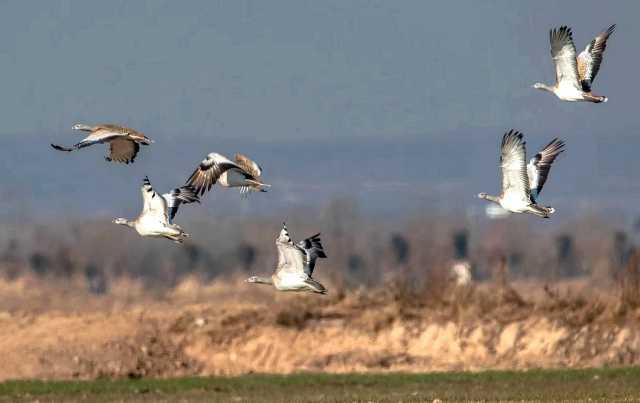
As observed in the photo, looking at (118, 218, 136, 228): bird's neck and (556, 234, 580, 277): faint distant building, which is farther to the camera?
(556, 234, 580, 277): faint distant building

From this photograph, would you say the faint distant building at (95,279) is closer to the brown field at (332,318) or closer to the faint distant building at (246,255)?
the brown field at (332,318)

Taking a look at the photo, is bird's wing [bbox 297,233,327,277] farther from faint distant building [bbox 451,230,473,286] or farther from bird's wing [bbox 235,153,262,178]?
faint distant building [bbox 451,230,473,286]

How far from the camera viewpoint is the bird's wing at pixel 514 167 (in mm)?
23859

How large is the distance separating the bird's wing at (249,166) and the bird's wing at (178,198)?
3.26 ft

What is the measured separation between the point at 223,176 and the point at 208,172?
0.31 meters

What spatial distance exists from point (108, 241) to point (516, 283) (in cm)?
994

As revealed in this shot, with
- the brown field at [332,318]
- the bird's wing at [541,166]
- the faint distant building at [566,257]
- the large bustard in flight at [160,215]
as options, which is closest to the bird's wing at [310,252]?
the large bustard in flight at [160,215]

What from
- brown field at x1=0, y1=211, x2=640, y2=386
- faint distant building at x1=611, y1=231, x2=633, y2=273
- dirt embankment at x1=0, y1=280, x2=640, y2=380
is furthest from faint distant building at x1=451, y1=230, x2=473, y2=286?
faint distant building at x1=611, y1=231, x2=633, y2=273

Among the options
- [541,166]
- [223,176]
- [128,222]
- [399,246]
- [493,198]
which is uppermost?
[541,166]

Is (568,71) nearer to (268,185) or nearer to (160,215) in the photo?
(268,185)

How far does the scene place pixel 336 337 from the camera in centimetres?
3503

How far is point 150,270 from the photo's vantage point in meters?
43.0

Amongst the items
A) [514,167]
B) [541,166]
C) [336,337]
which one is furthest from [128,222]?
[336,337]

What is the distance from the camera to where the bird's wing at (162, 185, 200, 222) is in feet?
76.6
